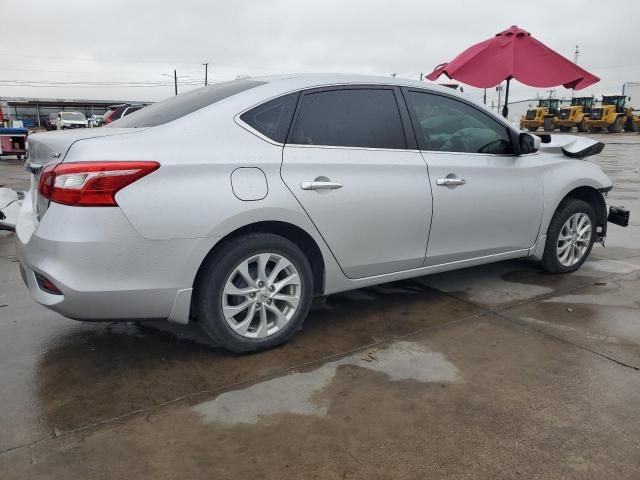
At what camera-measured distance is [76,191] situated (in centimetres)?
257

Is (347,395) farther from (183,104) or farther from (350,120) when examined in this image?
(183,104)

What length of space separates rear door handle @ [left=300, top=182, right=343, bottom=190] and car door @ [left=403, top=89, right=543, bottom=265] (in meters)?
0.78

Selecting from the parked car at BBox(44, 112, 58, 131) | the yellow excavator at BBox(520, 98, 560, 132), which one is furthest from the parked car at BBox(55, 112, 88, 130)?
the yellow excavator at BBox(520, 98, 560, 132)

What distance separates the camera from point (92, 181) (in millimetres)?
2562

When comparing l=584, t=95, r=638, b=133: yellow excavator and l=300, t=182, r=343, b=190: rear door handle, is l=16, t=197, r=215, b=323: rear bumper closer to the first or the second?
l=300, t=182, r=343, b=190: rear door handle

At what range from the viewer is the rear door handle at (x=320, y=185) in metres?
3.06

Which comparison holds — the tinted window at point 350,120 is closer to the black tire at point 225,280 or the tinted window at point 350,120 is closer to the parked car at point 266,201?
the parked car at point 266,201

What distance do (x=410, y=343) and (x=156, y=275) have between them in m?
1.54

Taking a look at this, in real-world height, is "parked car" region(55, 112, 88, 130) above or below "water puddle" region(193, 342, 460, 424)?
above

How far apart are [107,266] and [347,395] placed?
1318mm

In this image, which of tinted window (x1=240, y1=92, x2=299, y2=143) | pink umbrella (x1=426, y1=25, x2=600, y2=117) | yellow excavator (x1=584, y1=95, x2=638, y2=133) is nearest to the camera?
tinted window (x1=240, y1=92, x2=299, y2=143)

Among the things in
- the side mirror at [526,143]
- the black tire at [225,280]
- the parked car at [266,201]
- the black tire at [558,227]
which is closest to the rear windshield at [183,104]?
A: the parked car at [266,201]

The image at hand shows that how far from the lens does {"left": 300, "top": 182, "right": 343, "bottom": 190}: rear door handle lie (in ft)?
10.0

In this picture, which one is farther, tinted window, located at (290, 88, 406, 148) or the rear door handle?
tinted window, located at (290, 88, 406, 148)
